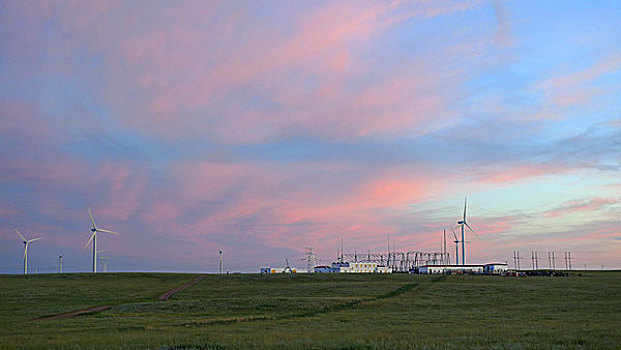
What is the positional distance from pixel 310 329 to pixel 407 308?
72.9 ft

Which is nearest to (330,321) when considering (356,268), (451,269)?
(451,269)

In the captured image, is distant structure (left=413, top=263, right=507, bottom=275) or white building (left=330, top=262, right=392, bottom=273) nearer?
distant structure (left=413, top=263, right=507, bottom=275)

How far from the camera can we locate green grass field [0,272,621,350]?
29.0 metres

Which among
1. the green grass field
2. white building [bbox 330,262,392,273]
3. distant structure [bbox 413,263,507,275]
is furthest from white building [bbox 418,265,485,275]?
the green grass field

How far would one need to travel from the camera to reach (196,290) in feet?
294

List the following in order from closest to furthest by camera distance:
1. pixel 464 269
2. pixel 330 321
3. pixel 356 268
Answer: pixel 330 321 → pixel 464 269 → pixel 356 268

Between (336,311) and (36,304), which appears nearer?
(336,311)

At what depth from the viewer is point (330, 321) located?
145 ft

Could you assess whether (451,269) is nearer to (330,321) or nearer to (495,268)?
(495,268)

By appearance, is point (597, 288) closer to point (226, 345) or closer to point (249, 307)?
point (249, 307)

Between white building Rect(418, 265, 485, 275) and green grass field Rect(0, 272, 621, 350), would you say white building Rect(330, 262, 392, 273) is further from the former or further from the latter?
green grass field Rect(0, 272, 621, 350)

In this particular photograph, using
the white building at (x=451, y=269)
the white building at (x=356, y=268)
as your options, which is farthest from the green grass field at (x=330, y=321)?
the white building at (x=356, y=268)

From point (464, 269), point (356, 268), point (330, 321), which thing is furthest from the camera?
point (356, 268)

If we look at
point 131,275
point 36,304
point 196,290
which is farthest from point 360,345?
point 131,275
